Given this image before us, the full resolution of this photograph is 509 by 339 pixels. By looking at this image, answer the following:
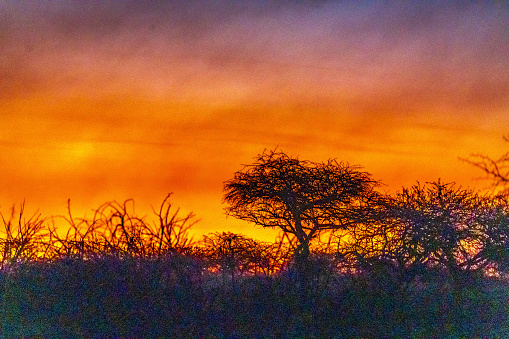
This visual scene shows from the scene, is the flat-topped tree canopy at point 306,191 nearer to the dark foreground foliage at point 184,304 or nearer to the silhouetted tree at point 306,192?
the silhouetted tree at point 306,192

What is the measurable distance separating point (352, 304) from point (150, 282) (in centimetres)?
341

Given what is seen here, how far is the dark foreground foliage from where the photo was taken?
11.3 metres

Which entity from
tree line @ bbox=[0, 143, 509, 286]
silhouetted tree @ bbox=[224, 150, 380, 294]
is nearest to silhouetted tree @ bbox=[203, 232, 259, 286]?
tree line @ bbox=[0, 143, 509, 286]

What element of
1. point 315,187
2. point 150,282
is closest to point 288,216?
point 315,187

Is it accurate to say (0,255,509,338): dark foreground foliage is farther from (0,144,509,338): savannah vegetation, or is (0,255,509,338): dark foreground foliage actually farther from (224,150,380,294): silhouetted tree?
(224,150,380,294): silhouetted tree

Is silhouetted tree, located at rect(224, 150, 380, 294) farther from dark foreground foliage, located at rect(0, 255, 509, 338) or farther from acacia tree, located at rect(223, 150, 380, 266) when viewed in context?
dark foreground foliage, located at rect(0, 255, 509, 338)

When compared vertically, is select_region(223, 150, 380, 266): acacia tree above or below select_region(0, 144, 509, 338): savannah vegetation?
above

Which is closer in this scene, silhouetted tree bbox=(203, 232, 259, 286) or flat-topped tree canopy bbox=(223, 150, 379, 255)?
silhouetted tree bbox=(203, 232, 259, 286)

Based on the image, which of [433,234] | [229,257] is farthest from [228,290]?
[433,234]

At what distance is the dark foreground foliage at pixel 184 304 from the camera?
446 inches

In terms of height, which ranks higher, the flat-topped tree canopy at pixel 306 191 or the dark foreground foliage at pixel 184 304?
the flat-topped tree canopy at pixel 306 191

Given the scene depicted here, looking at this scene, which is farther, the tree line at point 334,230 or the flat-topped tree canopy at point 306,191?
the flat-topped tree canopy at point 306,191

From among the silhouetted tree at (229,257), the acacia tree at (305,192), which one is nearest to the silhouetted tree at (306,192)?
the acacia tree at (305,192)

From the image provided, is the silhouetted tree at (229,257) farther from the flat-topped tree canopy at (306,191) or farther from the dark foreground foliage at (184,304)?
the flat-topped tree canopy at (306,191)
